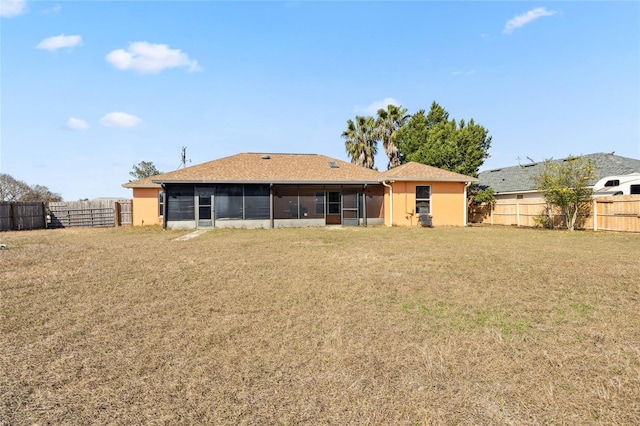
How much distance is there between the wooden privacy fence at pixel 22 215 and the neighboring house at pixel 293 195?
22.0ft

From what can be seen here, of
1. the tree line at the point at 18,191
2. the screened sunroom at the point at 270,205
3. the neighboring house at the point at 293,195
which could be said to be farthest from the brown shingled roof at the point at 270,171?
the tree line at the point at 18,191

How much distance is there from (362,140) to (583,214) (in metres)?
17.6

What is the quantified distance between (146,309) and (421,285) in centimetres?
469

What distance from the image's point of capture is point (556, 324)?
13.2ft

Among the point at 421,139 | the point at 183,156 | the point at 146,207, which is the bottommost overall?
the point at 146,207

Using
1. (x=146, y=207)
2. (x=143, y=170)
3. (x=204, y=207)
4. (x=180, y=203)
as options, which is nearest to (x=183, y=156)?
(x=143, y=170)

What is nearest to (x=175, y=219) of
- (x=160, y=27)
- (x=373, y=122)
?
(x=160, y=27)

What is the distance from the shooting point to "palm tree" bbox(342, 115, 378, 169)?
95.0ft

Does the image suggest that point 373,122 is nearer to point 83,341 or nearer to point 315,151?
point 315,151

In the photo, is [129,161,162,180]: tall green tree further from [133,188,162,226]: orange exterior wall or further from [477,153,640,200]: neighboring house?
[477,153,640,200]: neighboring house

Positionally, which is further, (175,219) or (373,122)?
(373,122)

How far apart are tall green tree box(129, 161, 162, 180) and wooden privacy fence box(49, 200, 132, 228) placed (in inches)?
770

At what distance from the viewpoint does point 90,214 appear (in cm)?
2214

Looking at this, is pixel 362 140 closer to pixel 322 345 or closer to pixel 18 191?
pixel 322 345
